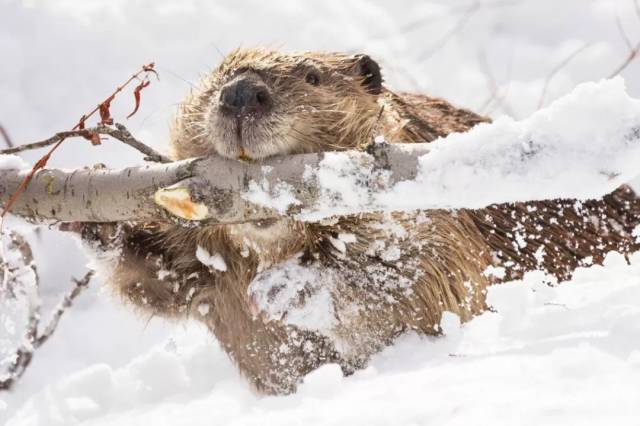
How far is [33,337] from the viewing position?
4.38 meters

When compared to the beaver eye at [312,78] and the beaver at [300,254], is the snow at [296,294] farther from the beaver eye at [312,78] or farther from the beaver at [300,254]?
the beaver eye at [312,78]

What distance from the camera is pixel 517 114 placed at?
5.80 m

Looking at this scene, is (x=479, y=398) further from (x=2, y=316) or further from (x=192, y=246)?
(x=2, y=316)

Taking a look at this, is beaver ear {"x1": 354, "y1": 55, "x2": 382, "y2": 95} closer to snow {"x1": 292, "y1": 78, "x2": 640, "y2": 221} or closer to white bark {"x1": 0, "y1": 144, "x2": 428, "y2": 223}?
white bark {"x1": 0, "y1": 144, "x2": 428, "y2": 223}

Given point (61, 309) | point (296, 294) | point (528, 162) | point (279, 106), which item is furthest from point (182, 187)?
point (61, 309)

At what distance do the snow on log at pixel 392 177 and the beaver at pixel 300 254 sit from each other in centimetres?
21

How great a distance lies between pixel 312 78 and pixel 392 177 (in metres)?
1.03

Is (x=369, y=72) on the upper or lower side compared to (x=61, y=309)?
upper

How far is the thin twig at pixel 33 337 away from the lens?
13.8 feet

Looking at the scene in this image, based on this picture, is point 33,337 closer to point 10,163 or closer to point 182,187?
point 10,163

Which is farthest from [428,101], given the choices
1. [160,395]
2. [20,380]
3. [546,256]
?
[20,380]

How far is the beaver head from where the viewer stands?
2221mm

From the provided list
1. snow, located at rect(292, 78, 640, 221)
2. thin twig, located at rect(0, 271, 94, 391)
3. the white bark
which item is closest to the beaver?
the white bark

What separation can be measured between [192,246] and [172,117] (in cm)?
53
